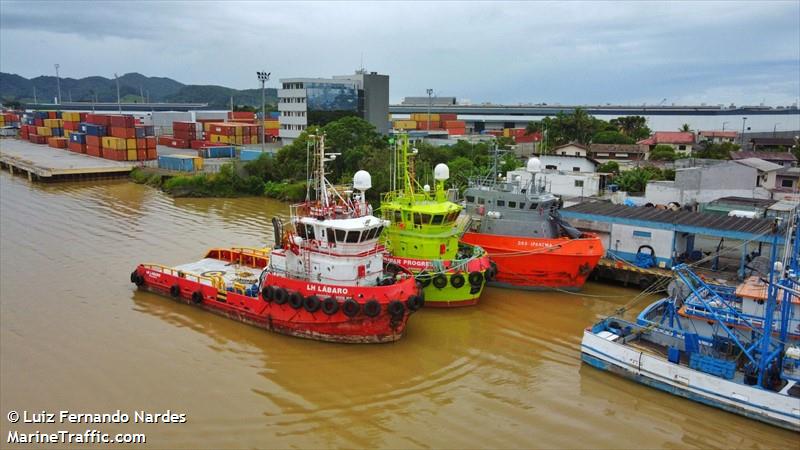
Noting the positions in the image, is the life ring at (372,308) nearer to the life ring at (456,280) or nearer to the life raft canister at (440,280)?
the life raft canister at (440,280)

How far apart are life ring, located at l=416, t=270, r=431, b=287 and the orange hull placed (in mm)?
2803

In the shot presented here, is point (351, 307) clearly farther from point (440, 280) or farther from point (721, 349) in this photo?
point (721, 349)

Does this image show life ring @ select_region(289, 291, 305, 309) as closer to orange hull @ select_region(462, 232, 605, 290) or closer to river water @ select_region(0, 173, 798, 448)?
river water @ select_region(0, 173, 798, 448)

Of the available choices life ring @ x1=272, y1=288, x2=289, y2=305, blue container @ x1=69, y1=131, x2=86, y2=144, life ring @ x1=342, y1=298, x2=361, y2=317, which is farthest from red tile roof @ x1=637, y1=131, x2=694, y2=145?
blue container @ x1=69, y1=131, x2=86, y2=144

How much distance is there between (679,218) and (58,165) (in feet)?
138

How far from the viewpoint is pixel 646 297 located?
662 inches

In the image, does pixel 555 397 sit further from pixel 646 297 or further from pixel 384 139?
pixel 384 139

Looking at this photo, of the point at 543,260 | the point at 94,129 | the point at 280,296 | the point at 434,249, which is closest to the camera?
the point at 280,296

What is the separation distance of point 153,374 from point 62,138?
2151 inches

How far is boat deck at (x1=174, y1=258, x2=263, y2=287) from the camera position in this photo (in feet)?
49.9

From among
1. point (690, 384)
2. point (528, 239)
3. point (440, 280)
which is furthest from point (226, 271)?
point (690, 384)

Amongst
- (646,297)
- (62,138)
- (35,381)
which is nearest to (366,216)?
(35,381)

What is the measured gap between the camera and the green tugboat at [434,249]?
49.6 ft

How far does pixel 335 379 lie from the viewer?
1144 centimetres
